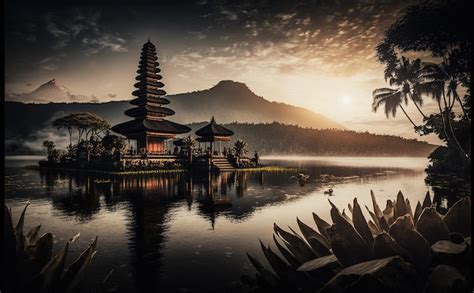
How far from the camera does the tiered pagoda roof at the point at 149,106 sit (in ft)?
103

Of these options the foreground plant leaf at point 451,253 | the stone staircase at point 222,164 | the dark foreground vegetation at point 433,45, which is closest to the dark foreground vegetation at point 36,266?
the foreground plant leaf at point 451,253

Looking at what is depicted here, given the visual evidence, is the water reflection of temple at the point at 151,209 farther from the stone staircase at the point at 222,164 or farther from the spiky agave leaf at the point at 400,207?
the stone staircase at the point at 222,164

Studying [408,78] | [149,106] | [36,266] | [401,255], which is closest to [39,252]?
[36,266]

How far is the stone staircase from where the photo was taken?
28.3m

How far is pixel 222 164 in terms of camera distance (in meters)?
30.0

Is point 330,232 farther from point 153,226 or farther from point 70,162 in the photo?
point 70,162

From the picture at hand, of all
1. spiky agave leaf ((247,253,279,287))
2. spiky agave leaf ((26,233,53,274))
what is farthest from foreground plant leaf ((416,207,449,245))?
spiky agave leaf ((26,233,53,274))

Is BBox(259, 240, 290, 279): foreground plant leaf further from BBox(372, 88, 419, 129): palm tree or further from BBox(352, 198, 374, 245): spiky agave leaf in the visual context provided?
BBox(372, 88, 419, 129): palm tree

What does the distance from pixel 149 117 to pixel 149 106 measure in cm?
142

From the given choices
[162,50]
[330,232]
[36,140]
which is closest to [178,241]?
[162,50]

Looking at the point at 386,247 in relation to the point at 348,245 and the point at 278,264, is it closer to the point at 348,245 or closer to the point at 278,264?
the point at 348,245

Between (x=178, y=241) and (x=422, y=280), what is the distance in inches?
197

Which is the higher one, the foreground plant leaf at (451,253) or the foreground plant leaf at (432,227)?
the foreground plant leaf at (432,227)

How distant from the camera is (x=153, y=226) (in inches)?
275
